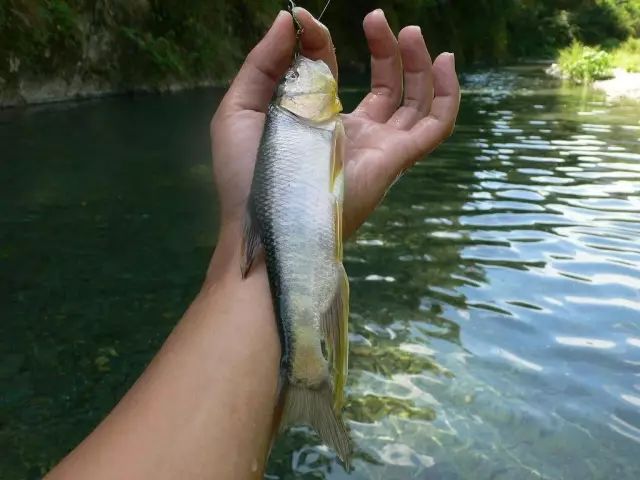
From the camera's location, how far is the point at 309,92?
2246mm

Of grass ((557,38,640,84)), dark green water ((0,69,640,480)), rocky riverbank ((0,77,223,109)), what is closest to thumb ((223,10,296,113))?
dark green water ((0,69,640,480))

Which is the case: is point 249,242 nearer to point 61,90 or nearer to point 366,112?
point 366,112

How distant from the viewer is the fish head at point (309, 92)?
2.21 m

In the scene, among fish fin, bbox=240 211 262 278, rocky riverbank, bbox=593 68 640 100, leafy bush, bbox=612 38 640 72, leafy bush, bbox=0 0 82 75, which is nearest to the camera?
fish fin, bbox=240 211 262 278

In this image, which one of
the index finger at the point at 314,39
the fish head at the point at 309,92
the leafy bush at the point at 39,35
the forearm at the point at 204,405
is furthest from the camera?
the leafy bush at the point at 39,35

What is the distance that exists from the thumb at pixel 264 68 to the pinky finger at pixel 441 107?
23.1 inches

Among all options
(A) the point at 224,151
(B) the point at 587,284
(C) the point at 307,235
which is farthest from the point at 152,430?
(B) the point at 587,284

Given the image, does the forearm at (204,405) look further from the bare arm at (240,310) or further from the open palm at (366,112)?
the open palm at (366,112)

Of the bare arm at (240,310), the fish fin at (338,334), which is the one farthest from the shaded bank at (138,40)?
the fish fin at (338,334)

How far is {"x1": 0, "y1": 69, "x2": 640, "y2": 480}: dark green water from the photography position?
12.2 ft

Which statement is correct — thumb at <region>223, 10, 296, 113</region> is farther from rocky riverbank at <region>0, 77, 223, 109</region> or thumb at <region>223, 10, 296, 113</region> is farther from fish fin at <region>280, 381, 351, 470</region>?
rocky riverbank at <region>0, 77, 223, 109</region>

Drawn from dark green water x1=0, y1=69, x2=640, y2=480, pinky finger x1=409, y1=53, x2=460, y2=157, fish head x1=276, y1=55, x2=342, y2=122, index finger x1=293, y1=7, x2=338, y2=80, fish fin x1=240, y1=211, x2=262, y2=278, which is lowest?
dark green water x1=0, y1=69, x2=640, y2=480

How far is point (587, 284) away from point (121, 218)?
4.74 metres

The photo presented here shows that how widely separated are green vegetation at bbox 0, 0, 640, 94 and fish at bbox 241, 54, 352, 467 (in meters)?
15.1
